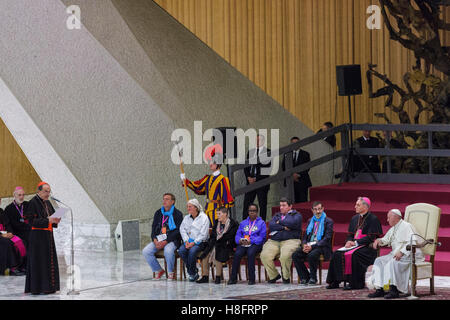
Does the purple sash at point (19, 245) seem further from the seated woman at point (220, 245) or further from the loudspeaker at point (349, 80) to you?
the loudspeaker at point (349, 80)

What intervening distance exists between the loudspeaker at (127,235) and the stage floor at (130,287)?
75 centimetres

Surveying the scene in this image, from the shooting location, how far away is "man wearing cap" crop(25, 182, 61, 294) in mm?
8555

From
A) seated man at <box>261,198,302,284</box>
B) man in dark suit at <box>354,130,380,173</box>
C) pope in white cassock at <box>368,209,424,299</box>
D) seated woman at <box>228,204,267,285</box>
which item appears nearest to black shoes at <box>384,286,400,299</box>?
pope in white cassock at <box>368,209,424,299</box>

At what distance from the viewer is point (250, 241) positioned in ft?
30.2

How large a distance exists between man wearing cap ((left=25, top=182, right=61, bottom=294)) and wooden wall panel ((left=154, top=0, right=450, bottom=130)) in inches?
270

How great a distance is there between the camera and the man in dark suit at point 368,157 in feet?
41.0

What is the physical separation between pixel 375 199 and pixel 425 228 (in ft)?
9.39

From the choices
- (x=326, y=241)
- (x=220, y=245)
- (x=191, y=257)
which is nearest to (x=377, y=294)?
(x=326, y=241)

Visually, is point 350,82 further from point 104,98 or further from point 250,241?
point 250,241

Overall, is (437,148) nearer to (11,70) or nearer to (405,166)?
(405,166)

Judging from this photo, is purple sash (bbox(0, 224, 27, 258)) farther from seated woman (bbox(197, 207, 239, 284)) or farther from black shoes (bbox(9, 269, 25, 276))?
seated woman (bbox(197, 207, 239, 284))

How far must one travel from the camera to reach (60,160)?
1073 cm

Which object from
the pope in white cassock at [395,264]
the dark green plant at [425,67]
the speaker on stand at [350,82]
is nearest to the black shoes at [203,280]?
the pope in white cassock at [395,264]
